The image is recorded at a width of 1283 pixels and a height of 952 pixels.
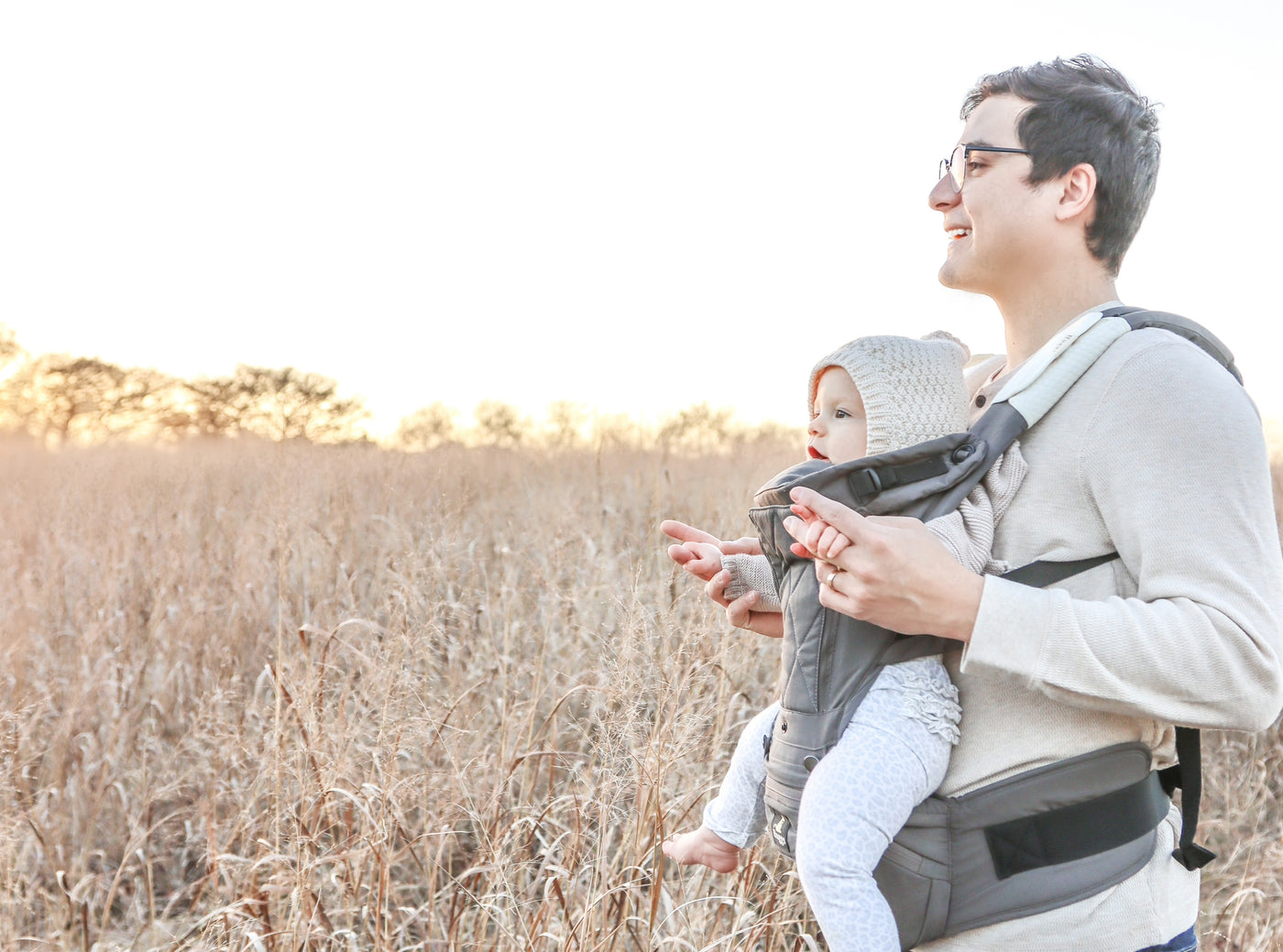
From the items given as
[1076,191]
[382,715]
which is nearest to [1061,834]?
[1076,191]

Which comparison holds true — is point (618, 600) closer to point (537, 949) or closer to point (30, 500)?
point (537, 949)

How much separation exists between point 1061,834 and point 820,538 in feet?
1.30

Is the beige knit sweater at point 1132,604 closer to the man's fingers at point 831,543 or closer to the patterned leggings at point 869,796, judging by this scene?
the patterned leggings at point 869,796

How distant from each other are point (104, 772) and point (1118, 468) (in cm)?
300

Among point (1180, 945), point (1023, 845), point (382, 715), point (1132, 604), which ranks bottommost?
point (382, 715)

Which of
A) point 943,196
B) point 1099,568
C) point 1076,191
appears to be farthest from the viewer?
point 943,196

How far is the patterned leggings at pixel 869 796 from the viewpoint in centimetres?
101

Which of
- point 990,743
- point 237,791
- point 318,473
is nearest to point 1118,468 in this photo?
point 990,743

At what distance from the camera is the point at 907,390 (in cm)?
118

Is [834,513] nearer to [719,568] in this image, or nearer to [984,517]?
[984,517]

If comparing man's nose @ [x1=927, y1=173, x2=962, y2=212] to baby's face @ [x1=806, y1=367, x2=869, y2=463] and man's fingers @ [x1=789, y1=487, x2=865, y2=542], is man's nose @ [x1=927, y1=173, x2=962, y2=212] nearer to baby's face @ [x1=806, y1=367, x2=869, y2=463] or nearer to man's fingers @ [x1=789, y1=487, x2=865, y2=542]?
baby's face @ [x1=806, y1=367, x2=869, y2=463]

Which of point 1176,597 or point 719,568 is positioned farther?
point 719,568

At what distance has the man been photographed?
91 cm

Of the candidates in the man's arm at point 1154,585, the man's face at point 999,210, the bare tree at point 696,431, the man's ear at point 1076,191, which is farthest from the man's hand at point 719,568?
the bare tree at point 696,431
